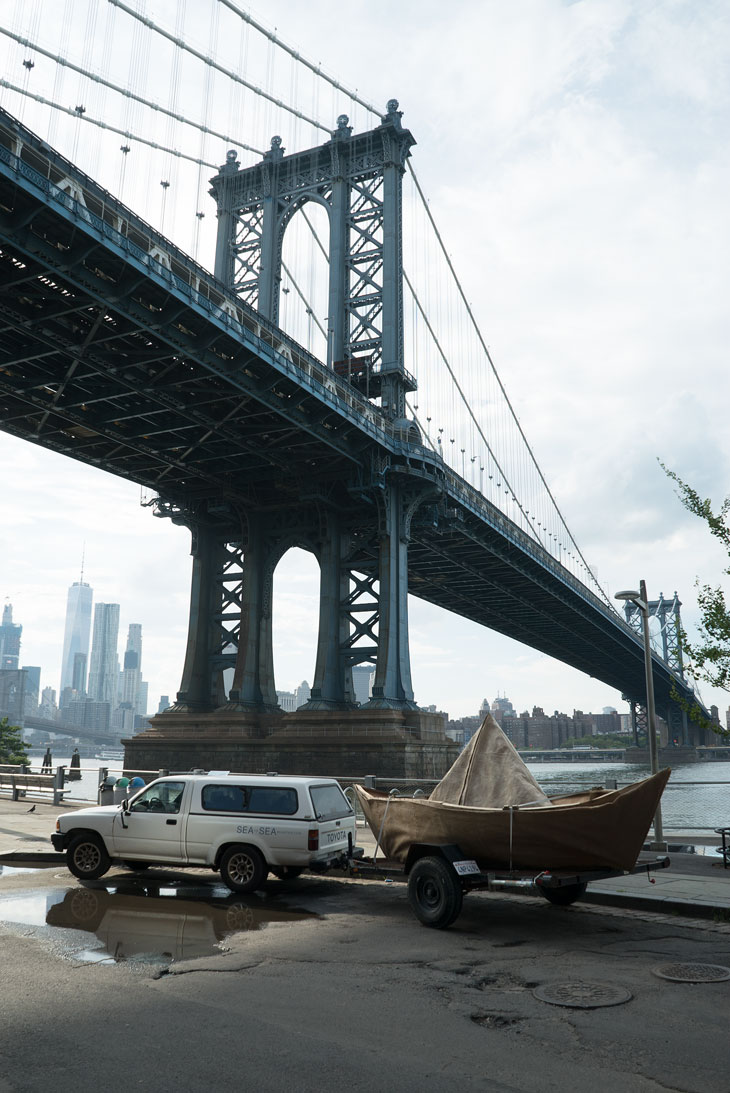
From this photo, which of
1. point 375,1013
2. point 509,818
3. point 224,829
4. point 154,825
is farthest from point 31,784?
Result: point 375,1013

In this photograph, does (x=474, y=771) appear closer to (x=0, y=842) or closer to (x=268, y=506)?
(x=0, y=842)

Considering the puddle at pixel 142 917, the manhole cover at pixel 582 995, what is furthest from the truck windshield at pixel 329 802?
the manhole cover at pixel 582 995

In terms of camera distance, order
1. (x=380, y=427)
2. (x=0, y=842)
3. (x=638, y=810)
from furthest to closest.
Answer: (x=380, y=427) → (x=0, y=842) → (x=638, y=810)

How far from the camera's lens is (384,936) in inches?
371

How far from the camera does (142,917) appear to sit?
10359 millimetres

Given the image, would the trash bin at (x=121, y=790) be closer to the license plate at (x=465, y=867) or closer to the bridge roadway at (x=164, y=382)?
the bridge roadway at (x=164, y=382)

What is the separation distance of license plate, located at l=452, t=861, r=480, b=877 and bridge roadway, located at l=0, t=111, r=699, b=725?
2119 centimetres

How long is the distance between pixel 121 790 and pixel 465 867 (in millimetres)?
16495

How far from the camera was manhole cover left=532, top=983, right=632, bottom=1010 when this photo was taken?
22.1ft

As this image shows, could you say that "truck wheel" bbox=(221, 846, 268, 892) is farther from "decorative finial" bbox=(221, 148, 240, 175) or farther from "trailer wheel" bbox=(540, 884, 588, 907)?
"decorative finial" bbox=(221, 148, 240, 175)

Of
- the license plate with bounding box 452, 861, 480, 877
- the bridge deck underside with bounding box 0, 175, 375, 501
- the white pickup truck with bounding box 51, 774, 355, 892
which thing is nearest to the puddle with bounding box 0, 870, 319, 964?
the white pickup truck with bounding box 51, 774, 355, 892

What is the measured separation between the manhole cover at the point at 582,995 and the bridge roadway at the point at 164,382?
75.8 ft

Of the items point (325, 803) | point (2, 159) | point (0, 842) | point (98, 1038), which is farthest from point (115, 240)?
point (98, 1038)

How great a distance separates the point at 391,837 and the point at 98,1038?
543 centimetres
